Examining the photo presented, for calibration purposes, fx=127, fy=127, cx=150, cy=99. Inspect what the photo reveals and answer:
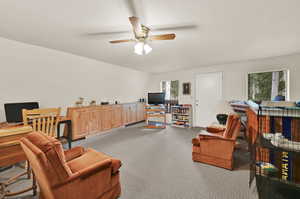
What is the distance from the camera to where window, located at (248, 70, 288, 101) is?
3.76 metres

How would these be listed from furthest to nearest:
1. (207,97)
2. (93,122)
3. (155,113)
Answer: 1. (155,113)
2. (207,97)
3. (93,122)

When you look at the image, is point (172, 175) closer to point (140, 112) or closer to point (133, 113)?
point (133, 113)

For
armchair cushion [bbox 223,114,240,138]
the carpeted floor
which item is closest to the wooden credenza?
the carpeted floor

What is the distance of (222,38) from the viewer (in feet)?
8.36

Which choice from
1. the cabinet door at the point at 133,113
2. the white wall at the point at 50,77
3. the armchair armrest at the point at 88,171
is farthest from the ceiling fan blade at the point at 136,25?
the cabinet door at the point at 133,113

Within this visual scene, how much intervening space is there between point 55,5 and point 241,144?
14.9ft

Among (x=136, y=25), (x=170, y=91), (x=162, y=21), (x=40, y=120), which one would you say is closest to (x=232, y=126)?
(x=162, y=21)

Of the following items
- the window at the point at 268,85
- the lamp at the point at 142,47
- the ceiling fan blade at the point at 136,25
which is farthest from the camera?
the window at the point at 268,85

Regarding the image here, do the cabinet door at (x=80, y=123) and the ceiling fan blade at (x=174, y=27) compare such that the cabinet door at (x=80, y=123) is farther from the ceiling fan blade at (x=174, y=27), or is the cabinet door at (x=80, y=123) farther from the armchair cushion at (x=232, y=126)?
the armchair cushion at (x=232, y=126)

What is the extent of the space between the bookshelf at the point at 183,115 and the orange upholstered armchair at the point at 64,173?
4.15 m

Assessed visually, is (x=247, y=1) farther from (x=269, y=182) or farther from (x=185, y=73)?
(x=185, y=73)

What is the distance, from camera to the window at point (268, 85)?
148 inches

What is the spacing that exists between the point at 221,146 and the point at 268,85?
3.25 m

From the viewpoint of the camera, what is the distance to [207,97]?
5.03m
